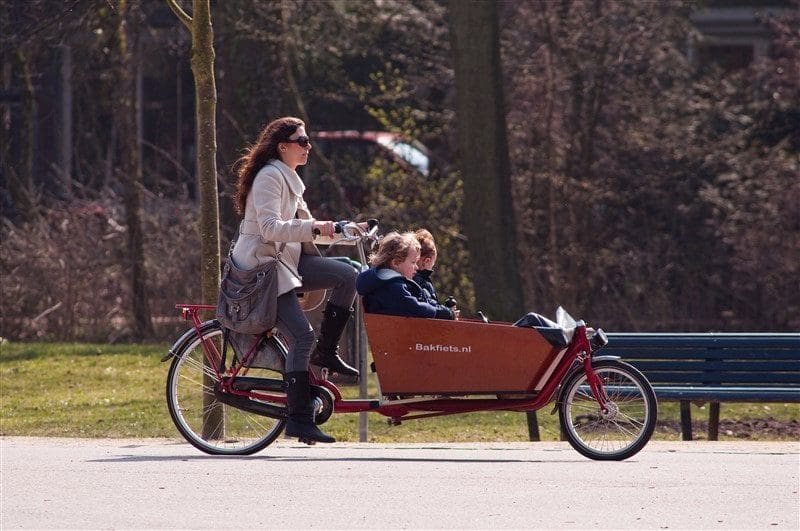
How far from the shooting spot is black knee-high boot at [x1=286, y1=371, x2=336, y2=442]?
831 centimetres

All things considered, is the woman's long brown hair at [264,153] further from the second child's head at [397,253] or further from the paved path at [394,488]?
the paved path at [394,488]

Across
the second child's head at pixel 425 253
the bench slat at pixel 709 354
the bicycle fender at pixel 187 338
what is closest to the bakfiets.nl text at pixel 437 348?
the second child's head at pixel 425 253

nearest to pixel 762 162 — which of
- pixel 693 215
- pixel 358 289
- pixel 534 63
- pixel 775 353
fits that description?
pixel 693 215

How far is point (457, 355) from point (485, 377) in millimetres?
196

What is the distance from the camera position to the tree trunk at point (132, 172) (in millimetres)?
17047

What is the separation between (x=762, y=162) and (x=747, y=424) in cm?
633

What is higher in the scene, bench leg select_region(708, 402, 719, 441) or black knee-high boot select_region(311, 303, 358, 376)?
black knee-high boot select_region(311, 303, 358, 376)

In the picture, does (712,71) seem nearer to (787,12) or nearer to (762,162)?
(787,12)

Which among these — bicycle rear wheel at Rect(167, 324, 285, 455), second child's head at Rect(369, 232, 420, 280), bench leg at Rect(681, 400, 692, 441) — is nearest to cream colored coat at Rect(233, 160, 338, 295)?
second child's head at Rect(369, 232, 420, 280)

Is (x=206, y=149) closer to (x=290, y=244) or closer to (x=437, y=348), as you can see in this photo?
(x=290, y=244)

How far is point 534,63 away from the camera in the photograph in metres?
18.7

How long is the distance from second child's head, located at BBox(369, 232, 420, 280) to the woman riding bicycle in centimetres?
19

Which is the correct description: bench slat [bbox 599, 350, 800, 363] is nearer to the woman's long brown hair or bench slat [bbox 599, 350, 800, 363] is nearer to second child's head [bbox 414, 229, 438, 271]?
second child's head [bbox 414, 229, 438, 271]

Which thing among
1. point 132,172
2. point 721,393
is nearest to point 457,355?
point 721,393
